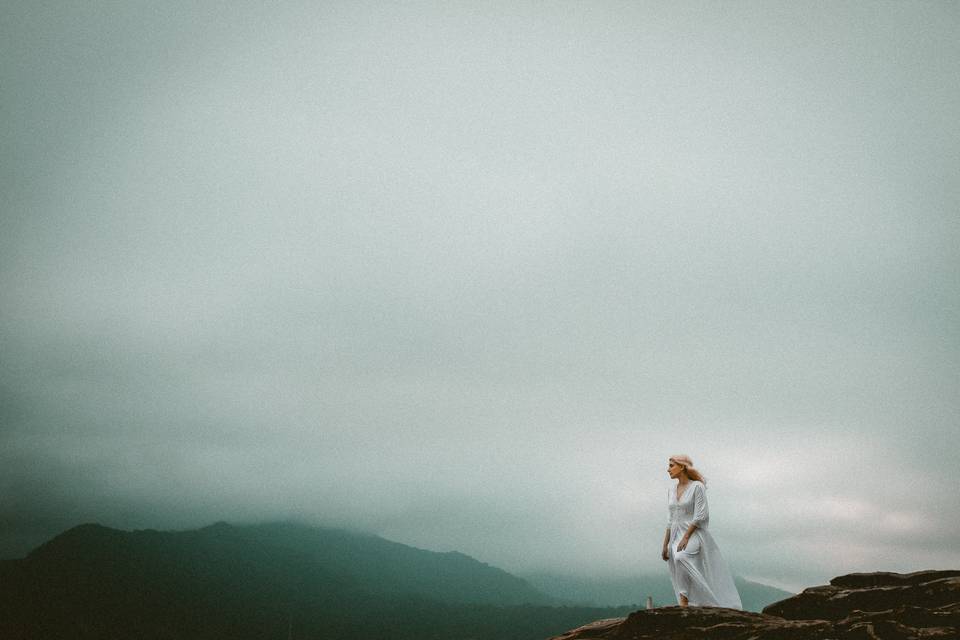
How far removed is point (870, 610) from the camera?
47.2 ft

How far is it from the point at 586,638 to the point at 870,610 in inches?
226

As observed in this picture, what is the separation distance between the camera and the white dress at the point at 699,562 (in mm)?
18281

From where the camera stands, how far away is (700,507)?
61.3 feet

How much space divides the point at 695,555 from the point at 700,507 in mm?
1215

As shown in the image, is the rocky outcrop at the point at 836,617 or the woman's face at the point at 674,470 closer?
the rocky outcrop at the point at 836,617

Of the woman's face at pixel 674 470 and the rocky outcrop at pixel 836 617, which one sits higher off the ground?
the woman's face at pixel 674 470

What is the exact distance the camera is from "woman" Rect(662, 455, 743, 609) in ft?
60.1

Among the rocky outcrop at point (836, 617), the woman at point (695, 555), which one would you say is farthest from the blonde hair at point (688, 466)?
the rocky outcrop at point (836, 617)

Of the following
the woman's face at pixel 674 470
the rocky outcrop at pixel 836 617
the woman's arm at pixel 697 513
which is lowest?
the rocky outcrop at pixel 836 617

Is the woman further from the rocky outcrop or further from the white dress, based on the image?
the rocky outcrop

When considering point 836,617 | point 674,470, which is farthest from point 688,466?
point 836,617

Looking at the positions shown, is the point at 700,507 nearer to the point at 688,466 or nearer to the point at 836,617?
the point at 688,466

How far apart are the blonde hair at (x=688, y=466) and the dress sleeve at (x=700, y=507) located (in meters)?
0.38

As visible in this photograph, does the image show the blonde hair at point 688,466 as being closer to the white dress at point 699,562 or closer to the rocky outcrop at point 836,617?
the white dress at point 699,562
